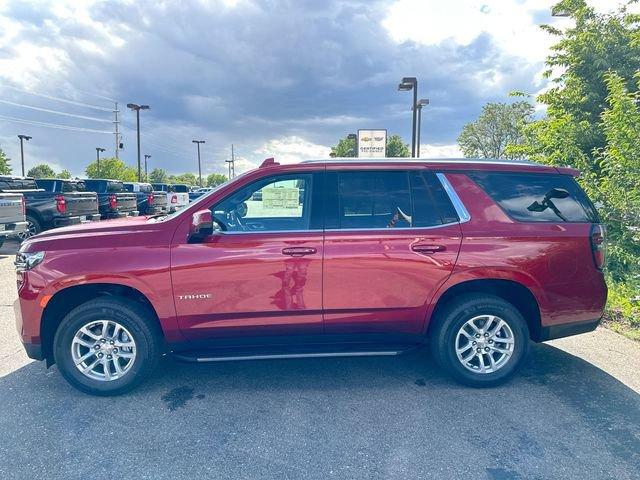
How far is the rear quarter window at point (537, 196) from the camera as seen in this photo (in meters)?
3.61

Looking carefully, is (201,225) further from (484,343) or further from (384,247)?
(484,343)

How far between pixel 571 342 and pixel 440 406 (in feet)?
7.62

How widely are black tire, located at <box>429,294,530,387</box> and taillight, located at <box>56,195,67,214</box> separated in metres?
11.0

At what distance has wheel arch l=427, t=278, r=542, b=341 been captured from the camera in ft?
11.7

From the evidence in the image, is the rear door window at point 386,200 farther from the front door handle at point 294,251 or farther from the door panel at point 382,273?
the front door handle at point 294,251

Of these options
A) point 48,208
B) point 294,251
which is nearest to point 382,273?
point 294,251

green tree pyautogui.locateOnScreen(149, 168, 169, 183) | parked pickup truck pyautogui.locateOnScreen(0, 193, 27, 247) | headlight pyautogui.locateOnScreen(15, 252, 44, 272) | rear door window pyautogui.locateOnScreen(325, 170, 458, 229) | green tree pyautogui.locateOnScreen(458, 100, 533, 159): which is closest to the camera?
headlight pyautogui.locateOnScreen(15, 252, 44, 272)

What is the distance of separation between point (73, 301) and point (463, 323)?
3323 mm

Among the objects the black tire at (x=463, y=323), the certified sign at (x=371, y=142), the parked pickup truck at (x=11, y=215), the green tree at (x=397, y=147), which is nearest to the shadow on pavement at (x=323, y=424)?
the black tire at (x=463, y=323)

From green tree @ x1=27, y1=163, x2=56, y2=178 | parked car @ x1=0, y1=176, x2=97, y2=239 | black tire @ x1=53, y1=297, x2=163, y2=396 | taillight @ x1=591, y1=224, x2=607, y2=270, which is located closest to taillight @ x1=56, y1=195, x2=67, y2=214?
→ parked car @ x1=0, y1=176, x2=97, y2=239

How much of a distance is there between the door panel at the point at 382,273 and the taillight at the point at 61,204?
10386 millimetres

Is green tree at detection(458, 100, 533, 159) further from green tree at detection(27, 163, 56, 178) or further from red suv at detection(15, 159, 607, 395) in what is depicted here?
green tree at detection(27, 163, 56, 178)

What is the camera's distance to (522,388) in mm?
3566

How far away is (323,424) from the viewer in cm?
303
